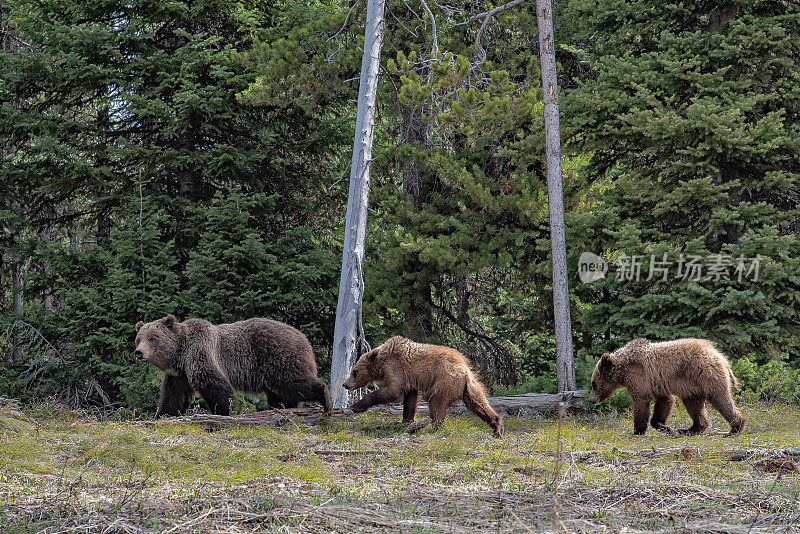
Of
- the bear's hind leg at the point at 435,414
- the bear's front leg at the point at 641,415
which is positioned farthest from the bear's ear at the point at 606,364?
the bear's hind leg at the point at 435,414

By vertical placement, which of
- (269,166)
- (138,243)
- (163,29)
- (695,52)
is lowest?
(138,243)

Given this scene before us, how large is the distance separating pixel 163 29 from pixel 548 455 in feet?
43.9

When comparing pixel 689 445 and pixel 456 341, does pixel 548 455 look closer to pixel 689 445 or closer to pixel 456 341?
pixel 689 445

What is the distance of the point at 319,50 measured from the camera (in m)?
15.4

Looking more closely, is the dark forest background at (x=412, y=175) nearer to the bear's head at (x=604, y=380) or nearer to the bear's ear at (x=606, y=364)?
the bear's head at (x=604, y=380)

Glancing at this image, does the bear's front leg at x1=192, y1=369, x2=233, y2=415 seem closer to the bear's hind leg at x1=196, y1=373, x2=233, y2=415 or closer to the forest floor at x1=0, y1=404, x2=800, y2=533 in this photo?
the bear's hind leg at x1=196, y1=373, x2=233, y2=415

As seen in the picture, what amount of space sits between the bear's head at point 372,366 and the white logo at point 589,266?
4.65 meters

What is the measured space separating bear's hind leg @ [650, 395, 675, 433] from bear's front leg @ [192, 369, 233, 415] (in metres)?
5.81

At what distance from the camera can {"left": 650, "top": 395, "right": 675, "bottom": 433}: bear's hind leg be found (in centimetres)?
998

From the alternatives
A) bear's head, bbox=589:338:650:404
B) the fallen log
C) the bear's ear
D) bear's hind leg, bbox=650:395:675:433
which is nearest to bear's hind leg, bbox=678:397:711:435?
bear's hind leg, bbox=650:395:675:433

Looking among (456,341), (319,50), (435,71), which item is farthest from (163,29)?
(456,341)

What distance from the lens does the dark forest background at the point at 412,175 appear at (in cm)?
1242

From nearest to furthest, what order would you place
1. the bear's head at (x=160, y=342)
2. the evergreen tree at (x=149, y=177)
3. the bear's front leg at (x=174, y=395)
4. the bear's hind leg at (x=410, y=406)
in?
the bear's hind leg at (x=410, y=406) < the bear's head at (x=160, y=342) < the bear's front leg at (x=174, y=395) < the evergreen tree at (x=149, y=177)

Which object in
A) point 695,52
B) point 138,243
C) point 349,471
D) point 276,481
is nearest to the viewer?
point 276,481
